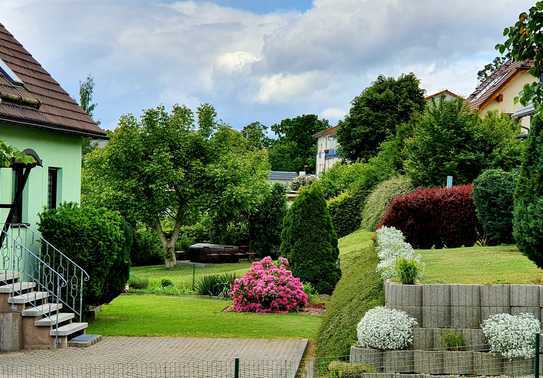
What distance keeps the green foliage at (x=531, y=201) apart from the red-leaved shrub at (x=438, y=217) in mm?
11249

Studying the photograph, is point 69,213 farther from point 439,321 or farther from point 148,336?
point 439,321

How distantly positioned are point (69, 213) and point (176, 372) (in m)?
6.24

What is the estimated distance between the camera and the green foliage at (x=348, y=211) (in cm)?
4278

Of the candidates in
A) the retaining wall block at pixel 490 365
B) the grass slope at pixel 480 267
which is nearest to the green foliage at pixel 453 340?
the retaining wall block at pixel 490 365

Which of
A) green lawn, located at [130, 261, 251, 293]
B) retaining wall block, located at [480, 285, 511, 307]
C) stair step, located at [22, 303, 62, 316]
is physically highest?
retaining wall block, located at [480, 285, 511, 307]

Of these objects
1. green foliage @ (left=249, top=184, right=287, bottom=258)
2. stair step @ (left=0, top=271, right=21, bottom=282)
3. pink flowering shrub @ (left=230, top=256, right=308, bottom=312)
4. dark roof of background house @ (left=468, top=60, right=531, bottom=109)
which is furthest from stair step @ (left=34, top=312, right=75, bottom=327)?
dark roof of background house @ (left=468, top=60, right=531, bottom=109)

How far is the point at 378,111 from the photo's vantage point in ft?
214

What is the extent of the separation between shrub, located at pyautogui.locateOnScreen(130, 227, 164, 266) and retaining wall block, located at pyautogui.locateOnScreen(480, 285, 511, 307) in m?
38.4

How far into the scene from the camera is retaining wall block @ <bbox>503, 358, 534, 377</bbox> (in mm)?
10539

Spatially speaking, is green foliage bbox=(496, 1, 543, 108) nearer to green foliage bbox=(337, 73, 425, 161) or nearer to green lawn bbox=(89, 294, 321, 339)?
green lawn bbox=(89, 294, 321, 339)

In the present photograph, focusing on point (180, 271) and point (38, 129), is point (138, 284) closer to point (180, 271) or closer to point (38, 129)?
point (180, 271)

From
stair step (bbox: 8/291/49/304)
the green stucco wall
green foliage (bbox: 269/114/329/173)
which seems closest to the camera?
stair step (bbox: 8/291/49/304)

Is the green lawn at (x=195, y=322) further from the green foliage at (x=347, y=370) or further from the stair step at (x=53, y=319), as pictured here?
the green foliage at (x=347, y=370)

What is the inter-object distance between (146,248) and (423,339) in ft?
127
